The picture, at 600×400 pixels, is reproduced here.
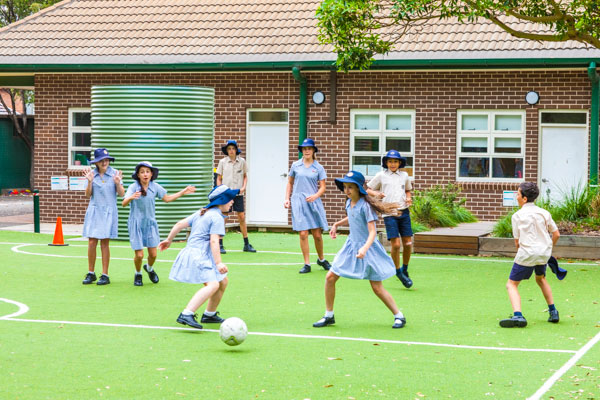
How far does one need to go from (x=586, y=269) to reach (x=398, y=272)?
331 centimetres

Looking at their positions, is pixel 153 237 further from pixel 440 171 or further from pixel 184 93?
pixel 440 171

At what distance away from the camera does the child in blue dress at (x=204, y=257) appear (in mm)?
9352

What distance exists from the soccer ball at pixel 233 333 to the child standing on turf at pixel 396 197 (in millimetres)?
4496

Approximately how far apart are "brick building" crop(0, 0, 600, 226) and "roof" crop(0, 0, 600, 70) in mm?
45

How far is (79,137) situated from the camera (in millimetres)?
23125

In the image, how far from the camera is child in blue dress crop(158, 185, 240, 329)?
368 inches

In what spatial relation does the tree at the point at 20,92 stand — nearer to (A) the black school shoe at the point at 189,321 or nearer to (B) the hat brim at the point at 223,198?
(B) the hat brim at the point at 223,198

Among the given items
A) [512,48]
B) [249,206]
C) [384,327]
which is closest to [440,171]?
[512,48]

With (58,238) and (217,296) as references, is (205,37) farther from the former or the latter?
(217,296)

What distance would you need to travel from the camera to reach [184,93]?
59.9ft

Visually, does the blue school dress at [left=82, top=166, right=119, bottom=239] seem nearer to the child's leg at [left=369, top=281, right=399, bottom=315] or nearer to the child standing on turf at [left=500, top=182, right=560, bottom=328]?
the child's leg at [left=369, top=281, right=399, bottom=315]

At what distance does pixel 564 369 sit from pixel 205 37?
16318mm

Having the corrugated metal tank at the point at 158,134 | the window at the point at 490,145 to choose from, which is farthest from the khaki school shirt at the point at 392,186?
the window at the point at 490,145

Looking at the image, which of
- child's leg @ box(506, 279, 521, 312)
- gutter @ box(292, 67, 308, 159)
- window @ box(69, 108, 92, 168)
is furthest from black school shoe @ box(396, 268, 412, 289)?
window @ box(69, 108, 92, 168)
